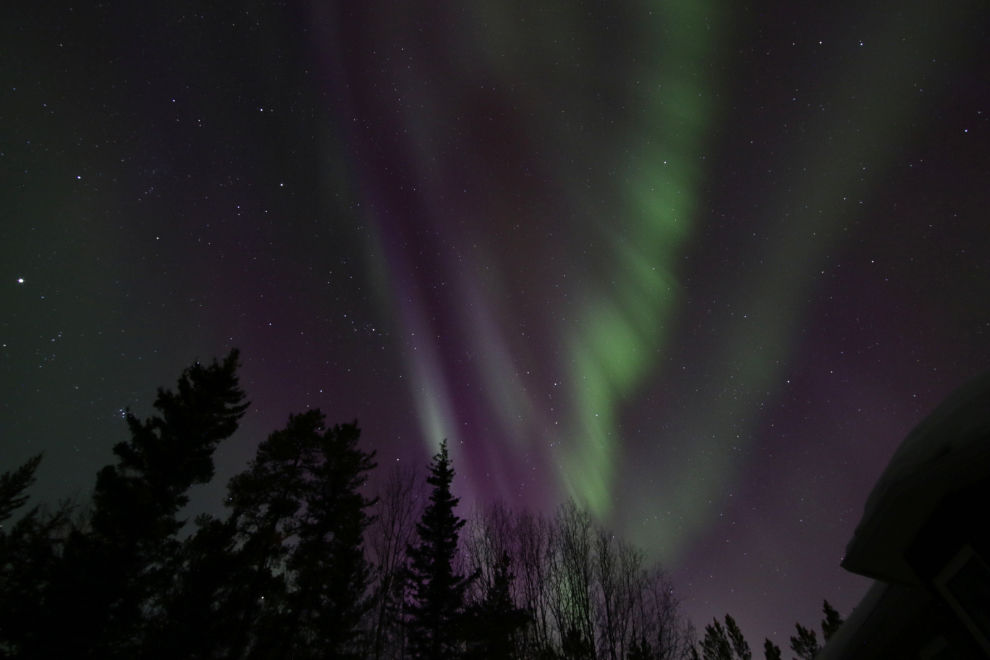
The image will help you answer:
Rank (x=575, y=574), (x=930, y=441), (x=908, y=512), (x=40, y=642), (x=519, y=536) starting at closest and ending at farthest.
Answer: (x=930, y=441) < (x=908, y=512) < (x=40, y=642) < (x=575, y=574) < (x=519, y=536)

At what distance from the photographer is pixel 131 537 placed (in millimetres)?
10398

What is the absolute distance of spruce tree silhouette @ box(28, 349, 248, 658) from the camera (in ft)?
30.5

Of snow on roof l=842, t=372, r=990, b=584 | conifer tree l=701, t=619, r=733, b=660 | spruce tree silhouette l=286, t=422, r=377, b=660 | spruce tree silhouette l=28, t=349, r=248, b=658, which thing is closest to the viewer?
snow on roof l=842, t=372, r=990, b=584

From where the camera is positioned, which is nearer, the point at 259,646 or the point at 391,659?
the point at 259,646

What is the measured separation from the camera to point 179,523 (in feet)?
36.8

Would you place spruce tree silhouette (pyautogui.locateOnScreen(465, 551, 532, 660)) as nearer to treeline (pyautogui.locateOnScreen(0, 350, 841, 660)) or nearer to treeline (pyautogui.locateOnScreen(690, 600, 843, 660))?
treeline (pyautogui.locateOnScreen(0, 350, 841, 660))

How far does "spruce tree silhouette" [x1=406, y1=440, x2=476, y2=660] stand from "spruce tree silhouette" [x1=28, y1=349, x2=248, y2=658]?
425 inches

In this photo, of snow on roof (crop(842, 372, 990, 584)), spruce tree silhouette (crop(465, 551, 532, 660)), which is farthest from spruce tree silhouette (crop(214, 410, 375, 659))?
snow on roof (crop(842, 372, 990, 584))

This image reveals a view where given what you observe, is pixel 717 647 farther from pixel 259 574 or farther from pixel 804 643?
pixel 259 574

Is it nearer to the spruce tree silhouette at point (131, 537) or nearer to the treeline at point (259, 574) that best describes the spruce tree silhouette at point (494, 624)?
the treeline at point (259, 574)

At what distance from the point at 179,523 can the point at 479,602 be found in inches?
516

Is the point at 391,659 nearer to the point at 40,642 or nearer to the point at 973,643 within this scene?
the point at 40,642

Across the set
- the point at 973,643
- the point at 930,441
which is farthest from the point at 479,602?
the point at 930,441

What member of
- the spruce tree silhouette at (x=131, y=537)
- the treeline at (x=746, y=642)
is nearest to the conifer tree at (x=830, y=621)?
the treeline at (x=746, y=642)
